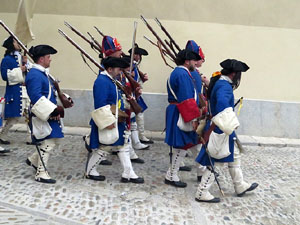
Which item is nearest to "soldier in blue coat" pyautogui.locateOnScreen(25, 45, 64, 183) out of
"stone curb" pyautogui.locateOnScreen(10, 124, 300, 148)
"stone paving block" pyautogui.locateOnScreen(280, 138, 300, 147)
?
"stone curb" pyautogui.locateOnScreen(10, 124, 300, 148)

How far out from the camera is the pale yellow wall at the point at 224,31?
7.11 m

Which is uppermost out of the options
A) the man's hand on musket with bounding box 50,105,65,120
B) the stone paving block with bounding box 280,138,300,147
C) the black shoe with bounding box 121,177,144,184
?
the man's hand on musket with bounding box 50,105,65,120

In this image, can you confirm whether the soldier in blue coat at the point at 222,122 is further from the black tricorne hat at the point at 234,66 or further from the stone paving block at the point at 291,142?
the stone paving block at the point at 291,142

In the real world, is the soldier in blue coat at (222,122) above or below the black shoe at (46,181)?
above

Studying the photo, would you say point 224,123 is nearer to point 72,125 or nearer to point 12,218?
point 12,218

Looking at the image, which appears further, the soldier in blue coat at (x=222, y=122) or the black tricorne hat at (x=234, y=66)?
the black tricorne hat at (x=234, y=66)

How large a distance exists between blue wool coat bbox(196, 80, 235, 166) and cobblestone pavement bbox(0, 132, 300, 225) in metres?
0.55

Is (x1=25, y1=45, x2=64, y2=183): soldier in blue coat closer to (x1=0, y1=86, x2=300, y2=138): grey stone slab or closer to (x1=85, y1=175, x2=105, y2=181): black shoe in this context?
(x1=85, y1=175, x2=105, y2=181): black shoe

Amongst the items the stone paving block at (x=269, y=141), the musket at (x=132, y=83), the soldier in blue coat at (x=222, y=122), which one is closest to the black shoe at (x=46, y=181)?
the musket at (x=132, y=83)

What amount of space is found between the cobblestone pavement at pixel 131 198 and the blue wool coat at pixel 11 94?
0.70 m

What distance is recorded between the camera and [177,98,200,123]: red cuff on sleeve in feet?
13.4

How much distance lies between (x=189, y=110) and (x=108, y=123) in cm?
103

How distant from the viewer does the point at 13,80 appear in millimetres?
5629

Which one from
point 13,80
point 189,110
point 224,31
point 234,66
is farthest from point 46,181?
point 224,31
